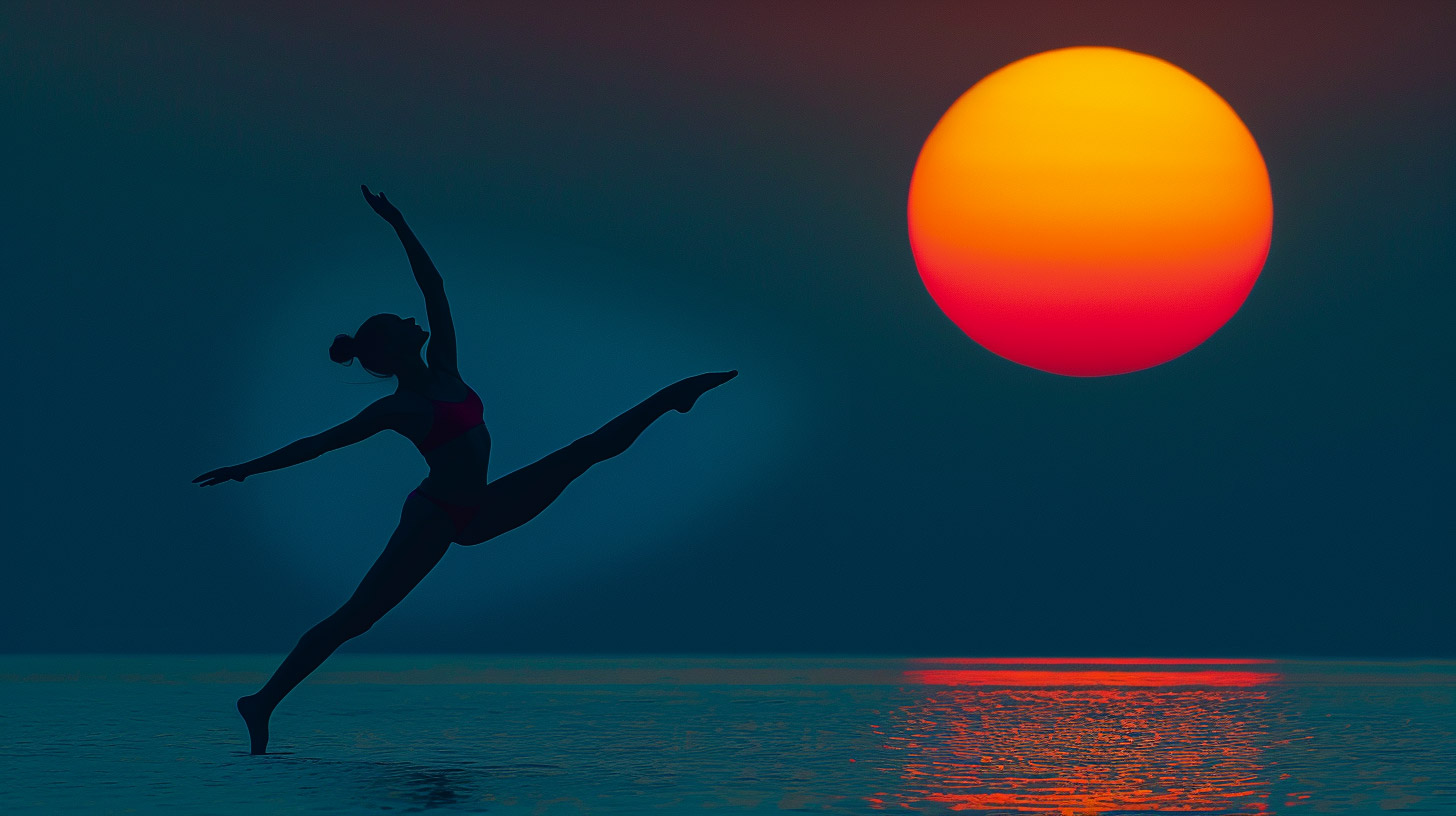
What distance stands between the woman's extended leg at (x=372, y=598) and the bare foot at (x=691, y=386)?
1.34 m

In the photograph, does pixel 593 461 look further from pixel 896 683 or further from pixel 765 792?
pixel 896 683

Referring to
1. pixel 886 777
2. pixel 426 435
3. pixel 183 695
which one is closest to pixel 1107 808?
pixel 886 777

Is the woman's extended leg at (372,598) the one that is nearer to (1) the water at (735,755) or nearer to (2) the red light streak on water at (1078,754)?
(1) the water at (735,755)

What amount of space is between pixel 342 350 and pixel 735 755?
283 centimetres

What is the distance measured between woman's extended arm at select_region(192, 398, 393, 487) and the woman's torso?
0.20 metres

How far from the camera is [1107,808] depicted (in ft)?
17.7

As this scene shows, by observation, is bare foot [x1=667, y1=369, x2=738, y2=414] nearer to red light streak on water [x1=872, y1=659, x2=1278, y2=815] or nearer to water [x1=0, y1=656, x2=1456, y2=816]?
water [x1=0, y1=656, x2=1456, y2=816]

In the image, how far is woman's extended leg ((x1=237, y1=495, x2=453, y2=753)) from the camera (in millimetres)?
7383

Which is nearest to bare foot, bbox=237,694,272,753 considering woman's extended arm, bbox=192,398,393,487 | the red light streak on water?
woman's extended arm, bbox=192,398,393,487

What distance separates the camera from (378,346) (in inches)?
291

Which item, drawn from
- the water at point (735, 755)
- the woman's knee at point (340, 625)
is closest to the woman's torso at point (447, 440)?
the woman's knee at point (340, 625)

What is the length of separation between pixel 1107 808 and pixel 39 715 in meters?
8.35

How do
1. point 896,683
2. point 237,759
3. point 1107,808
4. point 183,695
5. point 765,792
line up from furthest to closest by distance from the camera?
point 896,683, point 183,695, point 237,759, point 765,792, point 1107,808

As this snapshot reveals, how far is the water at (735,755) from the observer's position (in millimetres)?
5660
